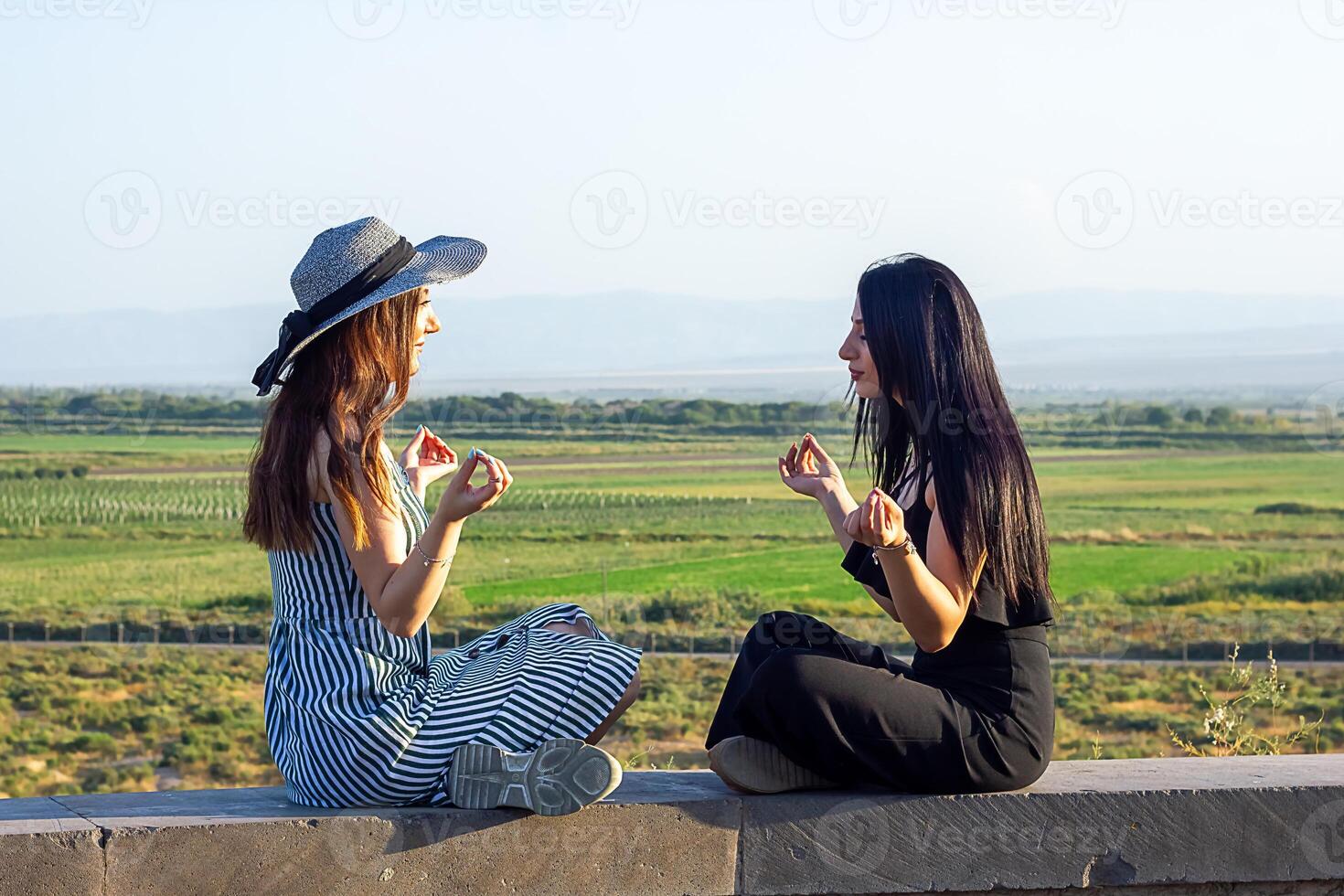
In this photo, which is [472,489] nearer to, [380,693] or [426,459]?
[380,693]

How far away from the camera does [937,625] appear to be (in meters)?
3.51

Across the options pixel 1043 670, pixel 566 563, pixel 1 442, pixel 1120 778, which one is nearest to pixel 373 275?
pixel 1043 670

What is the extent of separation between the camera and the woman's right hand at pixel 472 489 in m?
3.38

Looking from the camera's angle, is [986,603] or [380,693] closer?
[986,603]

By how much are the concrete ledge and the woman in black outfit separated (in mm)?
98

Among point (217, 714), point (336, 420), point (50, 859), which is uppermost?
point (336, 420)

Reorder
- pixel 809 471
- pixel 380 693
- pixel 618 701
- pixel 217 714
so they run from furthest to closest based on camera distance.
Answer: pixel 217 714
pixel 809 471
pixel 618 701
pixel 380 693

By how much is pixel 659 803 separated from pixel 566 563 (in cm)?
7934

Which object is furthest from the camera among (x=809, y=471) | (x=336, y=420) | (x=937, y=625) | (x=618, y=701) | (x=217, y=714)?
(x=217, y=714)

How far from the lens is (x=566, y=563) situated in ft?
271

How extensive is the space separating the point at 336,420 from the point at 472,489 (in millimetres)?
429

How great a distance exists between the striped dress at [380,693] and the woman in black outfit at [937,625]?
0.37 meters

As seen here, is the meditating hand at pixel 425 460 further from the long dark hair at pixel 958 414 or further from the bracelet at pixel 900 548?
the bracelet at pixel 900 548

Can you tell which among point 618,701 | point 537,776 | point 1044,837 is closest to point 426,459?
point 618,701
